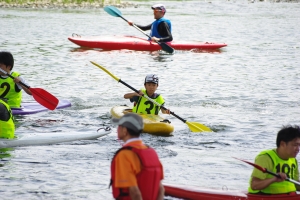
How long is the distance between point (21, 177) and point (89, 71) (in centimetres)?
936

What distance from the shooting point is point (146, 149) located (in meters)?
4.55

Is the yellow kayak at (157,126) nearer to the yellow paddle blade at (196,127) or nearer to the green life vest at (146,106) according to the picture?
the green life vest at (146,106)

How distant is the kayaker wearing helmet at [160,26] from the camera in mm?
17266

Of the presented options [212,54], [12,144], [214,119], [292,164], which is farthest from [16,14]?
[292,164]

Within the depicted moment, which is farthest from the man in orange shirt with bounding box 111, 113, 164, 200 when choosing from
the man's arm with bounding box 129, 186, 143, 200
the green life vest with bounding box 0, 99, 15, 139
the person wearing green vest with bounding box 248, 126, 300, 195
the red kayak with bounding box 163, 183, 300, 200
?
the green life vest with bounding box 0, 99, 15, 139

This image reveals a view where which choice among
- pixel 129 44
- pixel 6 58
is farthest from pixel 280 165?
pixel 129 44

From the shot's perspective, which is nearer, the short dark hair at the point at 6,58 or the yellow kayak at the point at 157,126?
the short dark hair at the point at 6,58

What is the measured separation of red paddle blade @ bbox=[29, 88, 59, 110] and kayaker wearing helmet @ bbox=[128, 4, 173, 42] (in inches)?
297

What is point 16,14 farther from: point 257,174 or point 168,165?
point 257,174

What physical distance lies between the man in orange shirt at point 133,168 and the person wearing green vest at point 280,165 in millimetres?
1315

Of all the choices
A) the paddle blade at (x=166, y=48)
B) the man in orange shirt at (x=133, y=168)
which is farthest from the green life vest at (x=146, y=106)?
the paddle blade at (x=166, y=48)

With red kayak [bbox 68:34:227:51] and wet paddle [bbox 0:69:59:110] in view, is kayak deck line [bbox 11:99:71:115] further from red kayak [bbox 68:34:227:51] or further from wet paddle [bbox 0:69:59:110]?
red kayak [bbox 68:34:227:51]

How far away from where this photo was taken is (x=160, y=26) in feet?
56.9

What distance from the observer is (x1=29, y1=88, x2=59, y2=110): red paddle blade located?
979 centimetres
